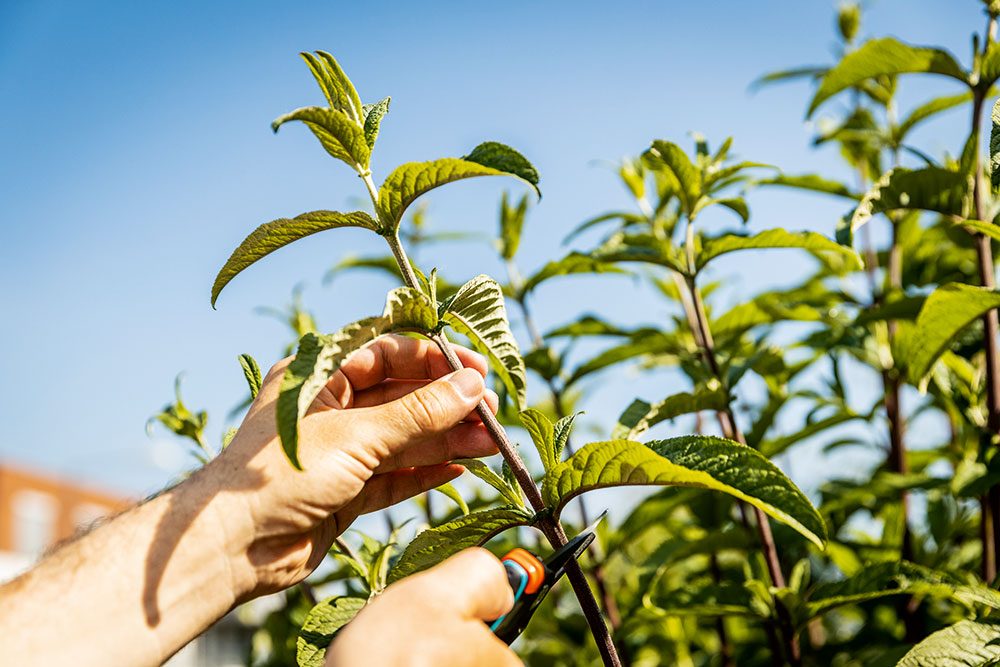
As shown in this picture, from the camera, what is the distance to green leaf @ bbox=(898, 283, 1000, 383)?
4.55 ft

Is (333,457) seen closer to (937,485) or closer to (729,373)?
(729,373)

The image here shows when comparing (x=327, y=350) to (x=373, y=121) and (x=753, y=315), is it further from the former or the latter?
(x=753, y=315)

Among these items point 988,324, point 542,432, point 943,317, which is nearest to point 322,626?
point 542,432

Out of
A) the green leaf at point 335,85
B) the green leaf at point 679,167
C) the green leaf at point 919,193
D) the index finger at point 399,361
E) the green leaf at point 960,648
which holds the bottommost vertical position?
the green leaf at point 960,648

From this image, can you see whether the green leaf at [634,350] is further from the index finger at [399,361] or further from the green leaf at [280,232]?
the green leaf at [280,232]

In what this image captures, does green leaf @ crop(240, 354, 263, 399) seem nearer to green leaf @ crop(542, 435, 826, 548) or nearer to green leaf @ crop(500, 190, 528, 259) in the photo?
green leaf @ crop(542, 435, 826, 548)

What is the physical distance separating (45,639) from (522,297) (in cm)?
149

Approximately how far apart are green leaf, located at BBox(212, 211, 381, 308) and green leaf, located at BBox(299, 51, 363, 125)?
156mm

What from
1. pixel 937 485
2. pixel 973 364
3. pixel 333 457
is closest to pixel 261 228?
pixel 333 457

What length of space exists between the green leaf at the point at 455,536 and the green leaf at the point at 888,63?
122 centimetres

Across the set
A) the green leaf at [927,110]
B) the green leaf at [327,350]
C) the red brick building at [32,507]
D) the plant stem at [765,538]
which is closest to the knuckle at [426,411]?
the green leaf at [327,350]

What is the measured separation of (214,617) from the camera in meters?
1.14

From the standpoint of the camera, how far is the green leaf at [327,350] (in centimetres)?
87

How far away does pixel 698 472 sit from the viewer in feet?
3.12
